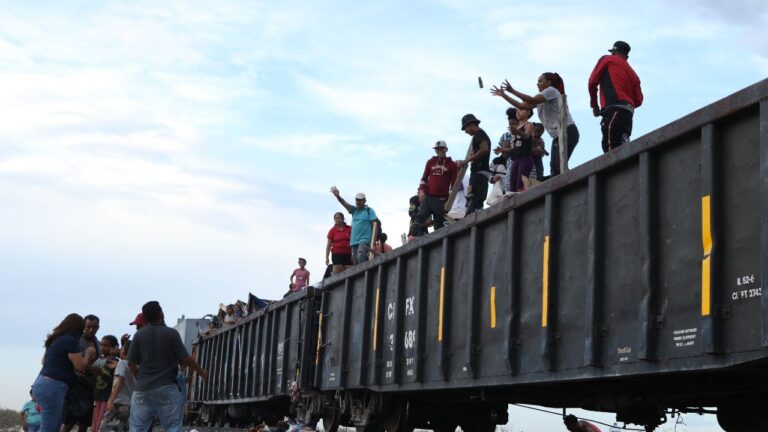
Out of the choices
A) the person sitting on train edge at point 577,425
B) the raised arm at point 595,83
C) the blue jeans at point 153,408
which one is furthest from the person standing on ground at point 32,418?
the raised arm at point 595,83

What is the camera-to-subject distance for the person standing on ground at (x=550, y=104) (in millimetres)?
9234

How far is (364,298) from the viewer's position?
12500 mm

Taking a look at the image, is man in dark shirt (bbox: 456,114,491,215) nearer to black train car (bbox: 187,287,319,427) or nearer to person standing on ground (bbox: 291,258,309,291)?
black train car (bbox: 187,287,319,427)

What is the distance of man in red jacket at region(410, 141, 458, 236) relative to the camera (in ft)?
40.5

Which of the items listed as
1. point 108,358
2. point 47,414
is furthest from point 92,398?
point 47,414

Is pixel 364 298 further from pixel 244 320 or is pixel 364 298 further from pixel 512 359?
pixel 244 320

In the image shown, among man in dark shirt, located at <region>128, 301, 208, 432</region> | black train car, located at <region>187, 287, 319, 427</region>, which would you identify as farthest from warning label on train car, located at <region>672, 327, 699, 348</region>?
black train car, located at <region>187, 287, 319, 427</region>

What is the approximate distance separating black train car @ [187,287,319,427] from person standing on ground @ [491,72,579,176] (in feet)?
21.2

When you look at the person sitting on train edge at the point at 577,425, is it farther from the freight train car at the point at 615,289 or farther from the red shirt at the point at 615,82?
the red shirt at the point at 615,82

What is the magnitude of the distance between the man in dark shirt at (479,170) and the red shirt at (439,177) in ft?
3.16

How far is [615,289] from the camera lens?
6953 mm

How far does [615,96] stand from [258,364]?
1140 centimetres

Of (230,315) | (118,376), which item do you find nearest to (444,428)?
Result: (118,376)

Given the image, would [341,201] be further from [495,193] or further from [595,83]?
[595,83]
